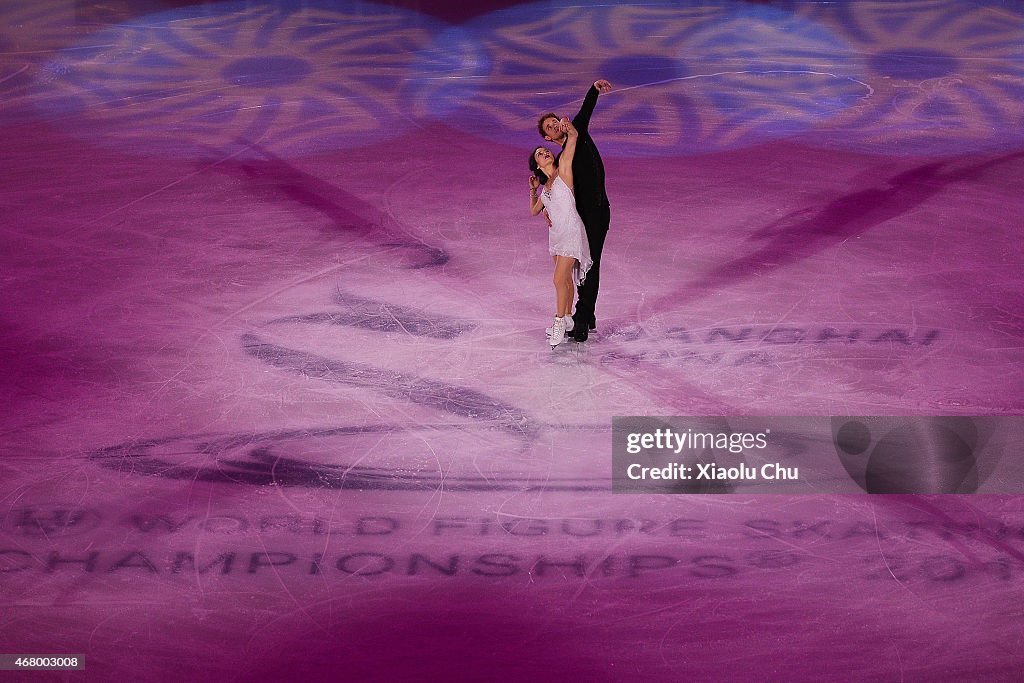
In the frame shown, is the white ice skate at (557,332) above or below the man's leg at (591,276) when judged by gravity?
below

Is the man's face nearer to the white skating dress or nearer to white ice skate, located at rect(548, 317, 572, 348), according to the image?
the white skating dress

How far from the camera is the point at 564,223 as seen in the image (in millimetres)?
6016

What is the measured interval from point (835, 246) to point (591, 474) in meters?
3.15

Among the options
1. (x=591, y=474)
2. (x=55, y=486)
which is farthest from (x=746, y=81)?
(x=55, y=486)

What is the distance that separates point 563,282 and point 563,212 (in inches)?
16.0

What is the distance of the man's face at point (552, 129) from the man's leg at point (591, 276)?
47 cm

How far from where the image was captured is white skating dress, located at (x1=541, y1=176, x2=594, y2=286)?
5992 millimetres

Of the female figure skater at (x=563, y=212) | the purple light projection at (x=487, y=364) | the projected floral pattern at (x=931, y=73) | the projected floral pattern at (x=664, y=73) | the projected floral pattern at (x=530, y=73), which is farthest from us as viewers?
the projected floral pattern at (x=664, y=73)

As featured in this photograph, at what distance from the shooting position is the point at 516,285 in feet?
23.3

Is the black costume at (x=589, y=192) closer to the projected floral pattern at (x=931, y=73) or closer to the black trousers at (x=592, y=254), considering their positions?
the black trousers at (x=592, y=254)

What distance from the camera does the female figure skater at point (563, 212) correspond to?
5883 millimetres
